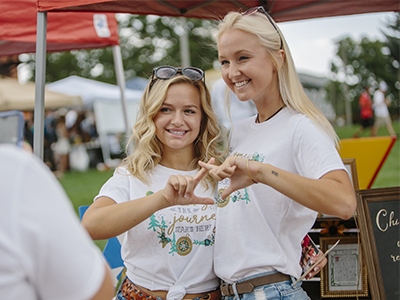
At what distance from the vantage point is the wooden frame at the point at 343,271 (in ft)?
8.30

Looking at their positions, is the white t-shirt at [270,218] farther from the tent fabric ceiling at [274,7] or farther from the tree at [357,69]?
the tree at [357,69]

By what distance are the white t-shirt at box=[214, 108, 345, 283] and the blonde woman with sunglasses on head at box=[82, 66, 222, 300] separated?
0.13 m

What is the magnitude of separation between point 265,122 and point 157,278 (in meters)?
0.91

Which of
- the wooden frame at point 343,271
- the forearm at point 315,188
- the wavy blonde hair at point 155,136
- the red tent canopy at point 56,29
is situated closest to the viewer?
the forearm at point 315,188

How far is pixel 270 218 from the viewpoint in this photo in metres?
1.71

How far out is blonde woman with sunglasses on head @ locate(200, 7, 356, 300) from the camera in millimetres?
1597

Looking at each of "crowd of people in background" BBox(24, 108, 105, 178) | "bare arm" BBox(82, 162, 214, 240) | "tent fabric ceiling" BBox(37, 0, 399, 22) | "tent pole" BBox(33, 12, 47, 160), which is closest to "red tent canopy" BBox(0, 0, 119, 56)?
"tent pole" BBox(33, 12, 47, 160)

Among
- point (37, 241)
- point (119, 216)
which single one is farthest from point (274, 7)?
point (37, 241)

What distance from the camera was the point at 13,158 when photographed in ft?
2.28

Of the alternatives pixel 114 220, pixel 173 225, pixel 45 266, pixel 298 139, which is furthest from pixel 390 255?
pixel 45 266

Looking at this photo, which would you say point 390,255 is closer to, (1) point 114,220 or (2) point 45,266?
(1) point 114,220

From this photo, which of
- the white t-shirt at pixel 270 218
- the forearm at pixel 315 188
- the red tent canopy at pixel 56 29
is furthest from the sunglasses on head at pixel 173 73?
the red tent canopy at pixel 56 29

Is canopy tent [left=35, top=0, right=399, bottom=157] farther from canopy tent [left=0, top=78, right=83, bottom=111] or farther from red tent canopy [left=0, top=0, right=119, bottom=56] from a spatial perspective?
canopy tent [left=0, top=78, right=83, bottom=111]

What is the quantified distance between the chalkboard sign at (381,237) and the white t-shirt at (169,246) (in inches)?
41.3
